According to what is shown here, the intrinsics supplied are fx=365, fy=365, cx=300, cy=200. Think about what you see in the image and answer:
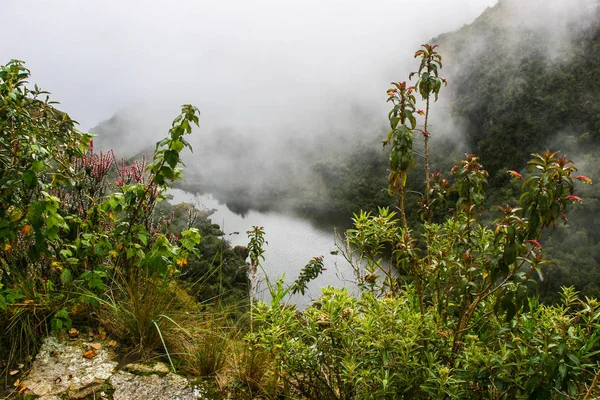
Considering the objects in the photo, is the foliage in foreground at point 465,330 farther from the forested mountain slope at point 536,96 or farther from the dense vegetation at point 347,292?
the forested mountain slope at point 536,96

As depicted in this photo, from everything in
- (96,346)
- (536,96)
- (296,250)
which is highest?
(536,96)

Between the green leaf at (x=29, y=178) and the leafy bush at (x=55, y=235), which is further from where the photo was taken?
the leafy bush at (x=55, y=235)

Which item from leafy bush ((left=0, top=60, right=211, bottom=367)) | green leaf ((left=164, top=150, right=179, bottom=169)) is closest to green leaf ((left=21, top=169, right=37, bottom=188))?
leafy bush ((left=0, top=60, right=211, bottom=367))

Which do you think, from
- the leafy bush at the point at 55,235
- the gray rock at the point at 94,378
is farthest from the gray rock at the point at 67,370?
the leafy bush at the point at 55,235

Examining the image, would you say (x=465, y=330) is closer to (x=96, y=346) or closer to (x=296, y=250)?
(x=96, y=346)

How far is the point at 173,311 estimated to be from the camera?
89.7 inches

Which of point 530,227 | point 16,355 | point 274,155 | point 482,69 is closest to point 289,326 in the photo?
point 530,227

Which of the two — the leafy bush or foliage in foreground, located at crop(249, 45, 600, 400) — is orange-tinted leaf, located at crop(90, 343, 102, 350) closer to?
the leafy bush

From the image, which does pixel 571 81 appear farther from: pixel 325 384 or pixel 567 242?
pixel 325 384

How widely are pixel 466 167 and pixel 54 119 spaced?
8.30ft

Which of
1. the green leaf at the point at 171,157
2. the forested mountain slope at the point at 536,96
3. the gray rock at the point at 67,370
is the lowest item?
the gray rock at the point at 67,370

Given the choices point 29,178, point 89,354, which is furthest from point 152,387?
point 29,178

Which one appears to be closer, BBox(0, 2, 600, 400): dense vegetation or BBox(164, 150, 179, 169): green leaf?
BBox(0, 2, 600, 400): dense vegetation

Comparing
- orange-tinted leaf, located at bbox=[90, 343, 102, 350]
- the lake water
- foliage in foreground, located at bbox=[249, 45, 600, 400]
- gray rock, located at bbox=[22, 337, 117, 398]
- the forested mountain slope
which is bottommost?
gray rock, located at bbox=[22, 337, 117, 398]
